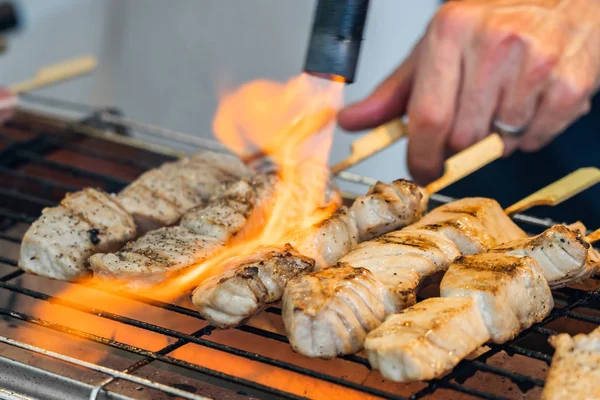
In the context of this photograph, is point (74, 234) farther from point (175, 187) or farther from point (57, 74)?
point (57, 74)

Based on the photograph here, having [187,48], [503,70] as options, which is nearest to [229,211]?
[503,70]

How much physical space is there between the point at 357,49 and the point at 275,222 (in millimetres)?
752

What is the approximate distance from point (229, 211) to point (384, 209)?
1.95 feet

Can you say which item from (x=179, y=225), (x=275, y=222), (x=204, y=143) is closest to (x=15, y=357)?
(x=179, y=225)

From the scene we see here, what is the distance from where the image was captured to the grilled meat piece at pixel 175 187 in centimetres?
291

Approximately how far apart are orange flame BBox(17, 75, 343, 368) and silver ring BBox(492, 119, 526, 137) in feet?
3.01

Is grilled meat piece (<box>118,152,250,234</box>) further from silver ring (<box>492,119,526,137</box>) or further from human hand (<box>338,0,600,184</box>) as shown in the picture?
silver ring (<box>492,119,526,137</box>)

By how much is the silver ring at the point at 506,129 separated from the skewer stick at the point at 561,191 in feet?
2.04

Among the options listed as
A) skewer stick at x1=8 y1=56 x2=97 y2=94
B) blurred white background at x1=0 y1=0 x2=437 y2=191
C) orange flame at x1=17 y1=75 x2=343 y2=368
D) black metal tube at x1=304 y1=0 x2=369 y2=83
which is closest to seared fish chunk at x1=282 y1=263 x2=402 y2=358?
orange flame at x1=17 y1=75 x2=343 y2=368

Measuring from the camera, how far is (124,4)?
807 cm

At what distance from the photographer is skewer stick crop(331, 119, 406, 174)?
3398 millimetres

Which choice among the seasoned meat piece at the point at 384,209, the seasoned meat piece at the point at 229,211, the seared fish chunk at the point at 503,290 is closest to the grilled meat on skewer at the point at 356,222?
the seasoned meat piece at the point at 384,209

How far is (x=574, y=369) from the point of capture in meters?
1.86

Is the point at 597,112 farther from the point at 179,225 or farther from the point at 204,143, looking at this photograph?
the point at 179,225
